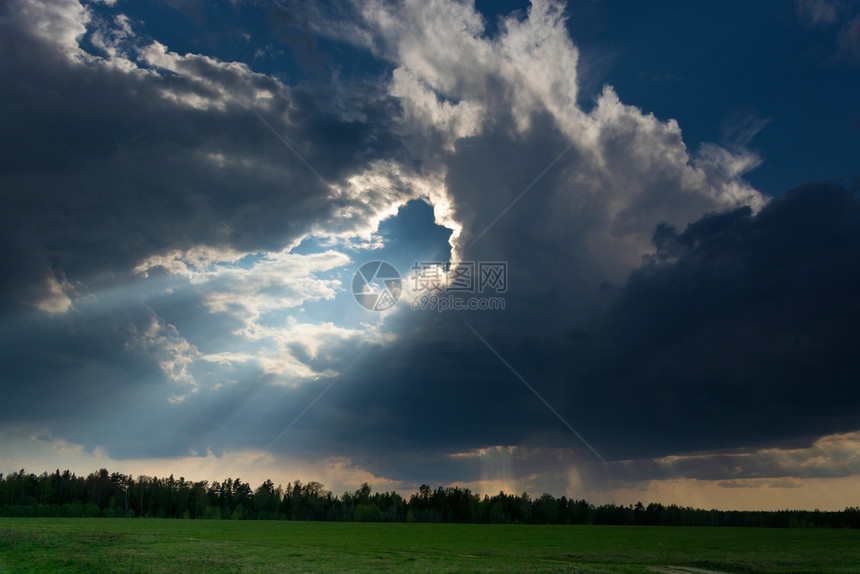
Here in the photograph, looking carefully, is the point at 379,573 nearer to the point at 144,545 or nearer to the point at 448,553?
the point at 448,553

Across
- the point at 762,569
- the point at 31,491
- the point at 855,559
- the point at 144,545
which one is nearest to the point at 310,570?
the point at 144,545

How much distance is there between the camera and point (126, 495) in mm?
183000

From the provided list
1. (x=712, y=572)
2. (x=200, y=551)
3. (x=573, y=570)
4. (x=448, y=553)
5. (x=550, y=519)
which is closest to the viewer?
(x=573, y=570)

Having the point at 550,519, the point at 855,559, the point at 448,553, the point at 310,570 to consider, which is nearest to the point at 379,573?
the point at 310,570

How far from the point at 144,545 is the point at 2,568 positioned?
1798cm

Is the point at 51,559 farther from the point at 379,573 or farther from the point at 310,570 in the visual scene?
the point at 379,573

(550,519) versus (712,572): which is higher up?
(712,572)

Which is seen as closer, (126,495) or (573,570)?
(573,570)

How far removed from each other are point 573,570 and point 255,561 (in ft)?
67.5

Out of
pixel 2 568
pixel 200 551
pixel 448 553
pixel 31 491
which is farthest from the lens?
pixel 31 491

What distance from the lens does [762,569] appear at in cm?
3722

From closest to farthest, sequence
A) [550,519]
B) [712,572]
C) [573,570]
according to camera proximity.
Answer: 1. [573,570]
2. [712,572]
3. [550,519]

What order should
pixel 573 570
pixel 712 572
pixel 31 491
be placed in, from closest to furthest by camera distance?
pixel 573 570, pixel 712 572, pixel 31 491

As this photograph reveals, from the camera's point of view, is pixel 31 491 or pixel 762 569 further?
pixel 31 491
